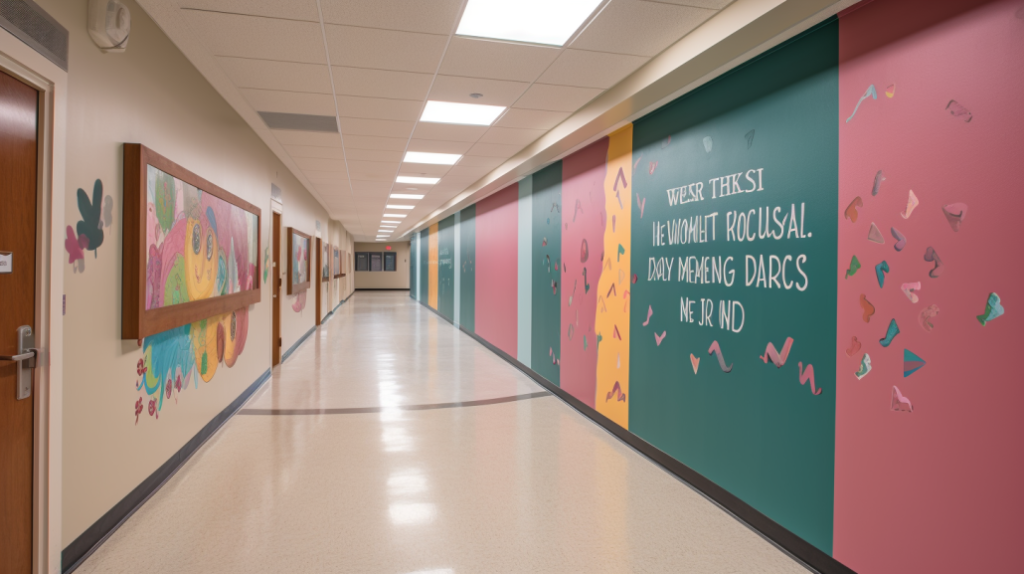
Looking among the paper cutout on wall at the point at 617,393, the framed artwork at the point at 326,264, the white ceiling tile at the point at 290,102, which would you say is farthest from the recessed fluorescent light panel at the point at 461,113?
the framed artwork at the point at 326,264

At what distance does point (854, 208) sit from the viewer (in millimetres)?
2395

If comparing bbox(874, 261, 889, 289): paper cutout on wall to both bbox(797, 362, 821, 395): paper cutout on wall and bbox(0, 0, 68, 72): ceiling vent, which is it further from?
bbox(0, 0, 68, 72): ceiling vent

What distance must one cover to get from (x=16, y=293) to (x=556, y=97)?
3.49m

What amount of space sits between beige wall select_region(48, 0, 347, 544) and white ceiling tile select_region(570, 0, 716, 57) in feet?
8.21

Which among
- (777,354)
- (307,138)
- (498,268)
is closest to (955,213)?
(777,354)

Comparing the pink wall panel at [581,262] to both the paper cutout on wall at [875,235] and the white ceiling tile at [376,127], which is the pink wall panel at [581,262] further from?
the paper cutout on wall at [875,235]

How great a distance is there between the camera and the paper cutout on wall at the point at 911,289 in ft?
7.00

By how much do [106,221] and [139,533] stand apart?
1.61 metres

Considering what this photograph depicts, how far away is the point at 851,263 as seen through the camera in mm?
2406

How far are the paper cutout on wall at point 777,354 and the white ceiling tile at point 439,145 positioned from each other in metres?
3.89

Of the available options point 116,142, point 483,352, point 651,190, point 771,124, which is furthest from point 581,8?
point 483,352

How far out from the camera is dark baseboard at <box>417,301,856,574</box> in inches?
100

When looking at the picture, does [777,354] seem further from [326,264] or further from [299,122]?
[326,264]

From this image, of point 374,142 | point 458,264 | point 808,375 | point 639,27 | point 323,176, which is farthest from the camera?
point 458,264
